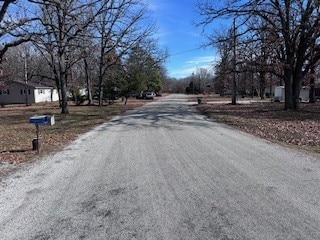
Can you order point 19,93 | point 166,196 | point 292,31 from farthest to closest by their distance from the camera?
point 19,93
point 292,31
point 166,196

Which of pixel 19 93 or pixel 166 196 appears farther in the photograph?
pixel 19 93

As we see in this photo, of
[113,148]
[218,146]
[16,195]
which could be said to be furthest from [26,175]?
[218,146]

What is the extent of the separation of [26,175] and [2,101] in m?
61.9

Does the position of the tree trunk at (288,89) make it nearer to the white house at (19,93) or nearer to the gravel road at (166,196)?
the gravel road at (166,196)

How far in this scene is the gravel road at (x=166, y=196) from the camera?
4387mm

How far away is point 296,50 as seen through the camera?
25734 millimetres

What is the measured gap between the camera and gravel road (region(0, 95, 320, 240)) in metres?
4.39

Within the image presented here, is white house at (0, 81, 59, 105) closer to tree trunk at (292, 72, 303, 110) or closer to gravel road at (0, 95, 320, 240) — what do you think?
tree trunk at (292, 72, 303, 110)

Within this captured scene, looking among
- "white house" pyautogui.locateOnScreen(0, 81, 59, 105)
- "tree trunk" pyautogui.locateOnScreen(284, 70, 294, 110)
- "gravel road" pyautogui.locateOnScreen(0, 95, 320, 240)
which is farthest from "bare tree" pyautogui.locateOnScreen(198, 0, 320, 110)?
"white house" pyautogui.locateOnScreen(0, 81, 59, 105)

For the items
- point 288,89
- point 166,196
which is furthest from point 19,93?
point 166,196

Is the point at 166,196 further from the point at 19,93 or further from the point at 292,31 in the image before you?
the point at 19,93

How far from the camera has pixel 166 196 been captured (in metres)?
5.71

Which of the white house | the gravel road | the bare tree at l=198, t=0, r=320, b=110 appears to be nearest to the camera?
the gravel road

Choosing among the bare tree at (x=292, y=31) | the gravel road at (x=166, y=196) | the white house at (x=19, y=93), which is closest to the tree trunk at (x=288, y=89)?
the bare tree at (x=292, y=31)
